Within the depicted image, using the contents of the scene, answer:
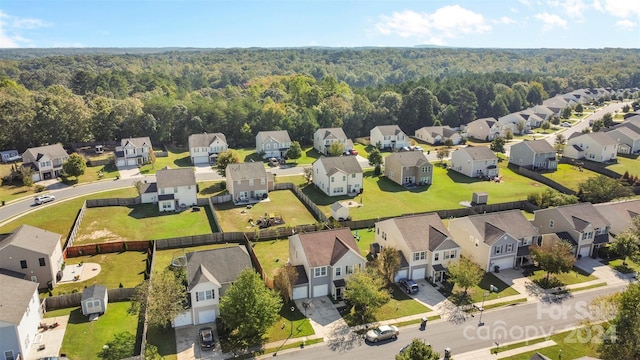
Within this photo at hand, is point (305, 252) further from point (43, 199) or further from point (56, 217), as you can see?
point (43, 199)

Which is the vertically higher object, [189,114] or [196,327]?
[189,114]

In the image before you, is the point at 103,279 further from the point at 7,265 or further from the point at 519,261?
the point at 519,261

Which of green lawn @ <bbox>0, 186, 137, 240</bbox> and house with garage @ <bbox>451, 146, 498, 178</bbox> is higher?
house with garage @ <bbox>451, 146, 498, 178</bbox>

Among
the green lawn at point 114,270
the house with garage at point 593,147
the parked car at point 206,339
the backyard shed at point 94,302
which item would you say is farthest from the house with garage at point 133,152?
the house with garage at point 593,147

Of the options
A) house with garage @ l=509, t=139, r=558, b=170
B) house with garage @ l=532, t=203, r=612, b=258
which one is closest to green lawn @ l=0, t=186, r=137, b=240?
house with garage @ l=532, t=203, r=612, b=258

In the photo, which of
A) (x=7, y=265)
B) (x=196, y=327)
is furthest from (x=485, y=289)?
(x=7, y=265)

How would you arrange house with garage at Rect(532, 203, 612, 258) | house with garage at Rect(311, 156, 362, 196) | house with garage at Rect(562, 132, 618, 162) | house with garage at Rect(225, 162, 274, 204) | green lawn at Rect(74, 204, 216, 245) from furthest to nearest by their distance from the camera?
house with garage at Rect(562, 132, 618, 162) < house with garage at Rect(311, 156, 362, 196) < house with garage at Rect(225, 162, 274, 204) < green lawn at Rect(74, 204, 216, 245) < house with garage at Rect(532, 203, 612, 258)

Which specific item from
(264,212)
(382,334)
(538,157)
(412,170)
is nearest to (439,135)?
Result: (538,157)

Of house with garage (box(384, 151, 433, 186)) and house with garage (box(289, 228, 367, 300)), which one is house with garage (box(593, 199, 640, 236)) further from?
house with garage (box(289, 228, 367, 300))
